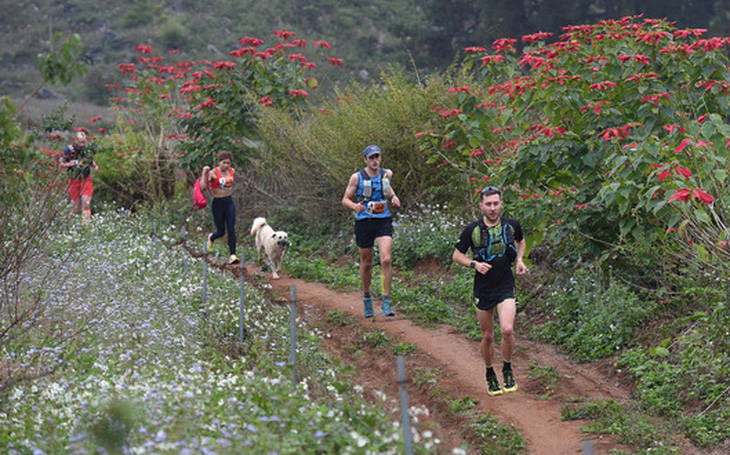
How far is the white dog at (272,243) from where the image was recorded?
13.0 m

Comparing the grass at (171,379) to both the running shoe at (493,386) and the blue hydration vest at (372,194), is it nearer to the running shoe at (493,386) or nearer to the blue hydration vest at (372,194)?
the running shoe at (493,386)

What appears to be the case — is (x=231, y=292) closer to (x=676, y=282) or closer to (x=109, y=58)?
(x=676, y=282)

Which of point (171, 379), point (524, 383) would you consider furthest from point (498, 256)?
point (171, 379)

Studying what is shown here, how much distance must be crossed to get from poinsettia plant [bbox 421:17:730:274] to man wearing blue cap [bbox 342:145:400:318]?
1303 millimetres

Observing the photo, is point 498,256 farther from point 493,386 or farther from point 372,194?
point 372,194

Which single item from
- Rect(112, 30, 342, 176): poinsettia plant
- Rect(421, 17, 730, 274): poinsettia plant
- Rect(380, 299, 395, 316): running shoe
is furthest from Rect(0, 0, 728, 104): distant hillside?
Rect(380, 299, 395, 316): running shoe

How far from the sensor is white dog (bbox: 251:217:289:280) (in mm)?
13047

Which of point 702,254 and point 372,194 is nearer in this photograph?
point 702,254

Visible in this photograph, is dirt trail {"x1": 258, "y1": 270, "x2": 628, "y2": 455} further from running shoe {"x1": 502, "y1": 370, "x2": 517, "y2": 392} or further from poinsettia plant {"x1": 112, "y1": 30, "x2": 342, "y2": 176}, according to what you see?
poinsettia plant {"x1": 112, "y1": 30, "x2": 342, "y2": 176}

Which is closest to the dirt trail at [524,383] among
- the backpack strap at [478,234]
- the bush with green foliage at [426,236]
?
the backpack strap at [478,234]

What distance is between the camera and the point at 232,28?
4569 centimetres

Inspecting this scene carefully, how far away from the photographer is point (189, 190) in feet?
60.4

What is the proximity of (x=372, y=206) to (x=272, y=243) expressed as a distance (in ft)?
11.9

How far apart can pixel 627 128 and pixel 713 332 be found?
2.07m
